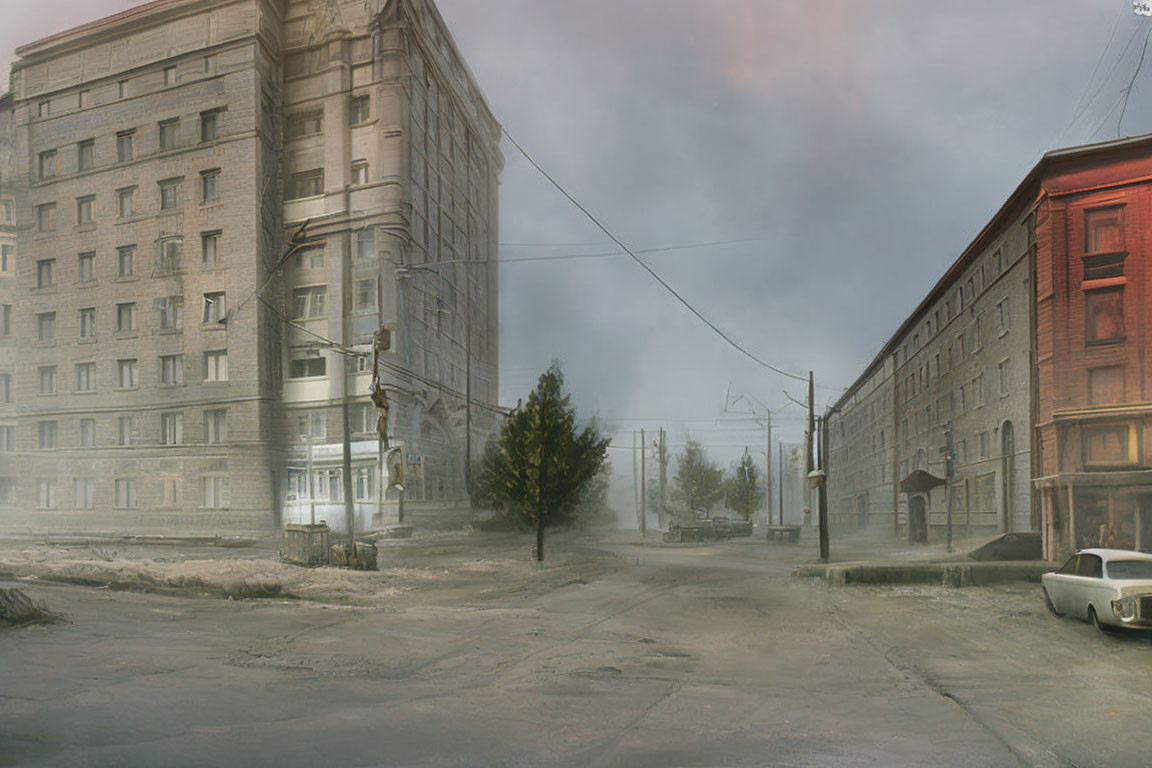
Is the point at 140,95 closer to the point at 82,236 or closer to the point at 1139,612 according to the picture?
the point at 82,236

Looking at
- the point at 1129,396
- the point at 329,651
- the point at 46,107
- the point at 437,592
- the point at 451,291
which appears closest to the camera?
the point at 329,651

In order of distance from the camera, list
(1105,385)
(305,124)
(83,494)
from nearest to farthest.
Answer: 1. (83,494)
2. (305,124)
3. (1105,385)

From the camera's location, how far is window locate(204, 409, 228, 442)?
72.4 feet

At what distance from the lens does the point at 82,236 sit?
22.5 m

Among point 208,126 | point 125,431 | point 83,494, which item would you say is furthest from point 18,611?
point 208,126

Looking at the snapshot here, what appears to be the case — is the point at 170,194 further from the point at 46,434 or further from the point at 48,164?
the point at 46,434

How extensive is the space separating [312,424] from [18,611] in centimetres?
1144

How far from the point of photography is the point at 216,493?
862 inches

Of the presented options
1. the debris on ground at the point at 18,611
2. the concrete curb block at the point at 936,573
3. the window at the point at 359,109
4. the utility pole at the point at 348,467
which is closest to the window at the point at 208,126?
the window at the point at 359,109

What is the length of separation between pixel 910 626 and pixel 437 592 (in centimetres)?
941

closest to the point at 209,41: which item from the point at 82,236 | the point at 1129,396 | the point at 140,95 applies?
the point at 140,95

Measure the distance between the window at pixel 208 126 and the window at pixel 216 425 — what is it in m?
7.17

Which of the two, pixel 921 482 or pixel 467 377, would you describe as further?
pixel 921 482

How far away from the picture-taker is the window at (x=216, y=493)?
21766 millimetres
